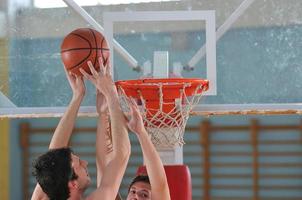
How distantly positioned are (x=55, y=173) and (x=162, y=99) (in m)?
0.68

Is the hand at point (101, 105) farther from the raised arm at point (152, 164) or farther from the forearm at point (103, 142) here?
the raised arm at point (152, 164)

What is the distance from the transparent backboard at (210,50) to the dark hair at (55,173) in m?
0.67

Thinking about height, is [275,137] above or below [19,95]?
below

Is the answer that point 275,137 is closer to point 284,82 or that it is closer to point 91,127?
point 91,127

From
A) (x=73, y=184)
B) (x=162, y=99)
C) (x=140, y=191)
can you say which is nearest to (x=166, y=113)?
(x=162, y=99)

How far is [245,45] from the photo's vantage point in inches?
120

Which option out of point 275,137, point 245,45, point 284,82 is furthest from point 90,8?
point 275,137

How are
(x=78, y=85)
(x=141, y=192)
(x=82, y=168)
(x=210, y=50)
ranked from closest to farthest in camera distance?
(x=82, y=168) < (x=141, y=192) < (x=78, y=85) < (x=210, y=50)

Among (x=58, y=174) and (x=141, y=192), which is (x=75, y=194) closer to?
(x=58, y=174)

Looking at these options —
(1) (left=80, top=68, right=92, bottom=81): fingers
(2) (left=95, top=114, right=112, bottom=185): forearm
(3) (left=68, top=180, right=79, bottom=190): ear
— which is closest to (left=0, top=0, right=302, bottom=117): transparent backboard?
(2) (left=95, top=114, right=112, bottom=185): forearm

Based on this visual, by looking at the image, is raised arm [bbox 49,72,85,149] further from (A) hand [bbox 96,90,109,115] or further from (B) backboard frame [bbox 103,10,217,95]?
(B) backboard frame [bbox 103,10,217,95]

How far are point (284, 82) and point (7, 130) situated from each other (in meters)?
4.73

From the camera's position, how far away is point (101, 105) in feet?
9.07

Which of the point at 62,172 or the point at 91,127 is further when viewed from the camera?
the point at 91,127
